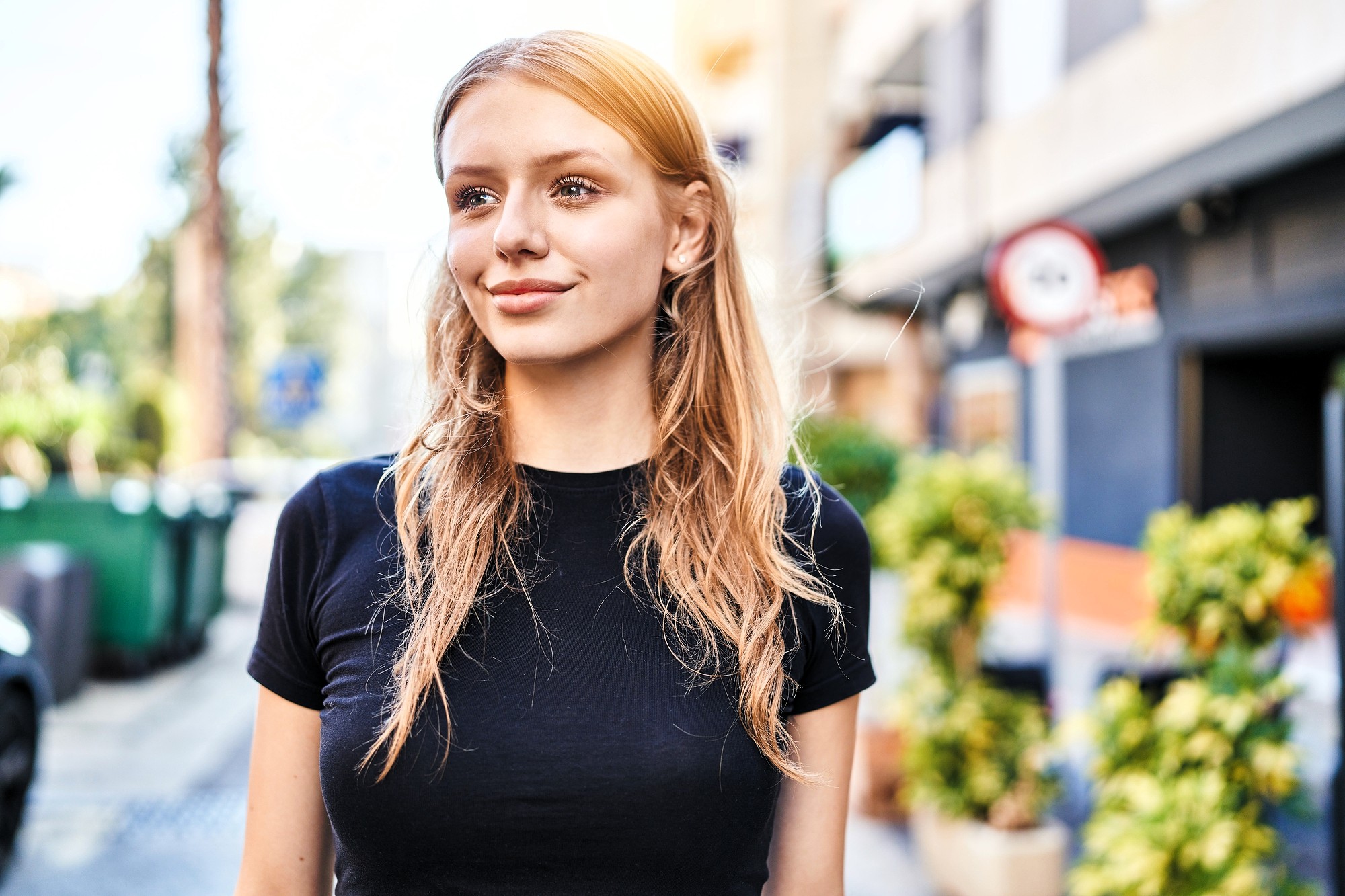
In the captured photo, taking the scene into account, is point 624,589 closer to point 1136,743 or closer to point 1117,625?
point 1136,743

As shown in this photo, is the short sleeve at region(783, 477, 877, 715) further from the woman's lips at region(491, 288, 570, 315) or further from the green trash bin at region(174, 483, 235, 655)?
the green trash bin at region(174, 483, 235, 655)

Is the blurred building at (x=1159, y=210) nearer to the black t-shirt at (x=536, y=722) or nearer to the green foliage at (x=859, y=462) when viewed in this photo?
the green foliage at (x=859, y=462)

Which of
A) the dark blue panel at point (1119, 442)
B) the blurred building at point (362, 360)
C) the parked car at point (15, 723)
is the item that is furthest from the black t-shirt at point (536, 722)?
the blurred building at point (362, 360)

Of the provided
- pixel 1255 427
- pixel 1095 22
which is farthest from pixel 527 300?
pixel 1095 22

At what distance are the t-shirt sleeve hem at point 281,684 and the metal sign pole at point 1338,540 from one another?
2189 millimetres

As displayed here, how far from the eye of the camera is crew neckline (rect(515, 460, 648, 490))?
1583mm

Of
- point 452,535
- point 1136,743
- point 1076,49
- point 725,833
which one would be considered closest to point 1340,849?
point 1136,743

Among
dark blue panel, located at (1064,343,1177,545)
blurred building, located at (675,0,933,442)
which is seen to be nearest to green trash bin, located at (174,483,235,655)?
dark blue panel, located at (1064,343,1177,545)

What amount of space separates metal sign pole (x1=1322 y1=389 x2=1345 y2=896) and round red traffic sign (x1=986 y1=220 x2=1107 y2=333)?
3052 millimetres

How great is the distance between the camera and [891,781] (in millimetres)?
5148

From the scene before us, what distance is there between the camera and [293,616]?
1469 millimetres

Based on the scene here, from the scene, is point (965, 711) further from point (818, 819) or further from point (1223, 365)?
point (1223, 365)

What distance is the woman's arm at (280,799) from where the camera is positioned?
58.2 inches

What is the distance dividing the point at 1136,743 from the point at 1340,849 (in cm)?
68
